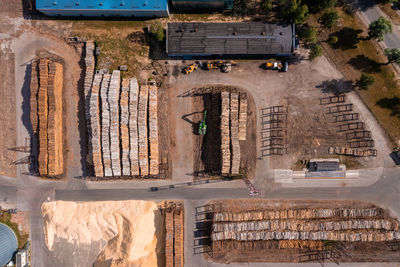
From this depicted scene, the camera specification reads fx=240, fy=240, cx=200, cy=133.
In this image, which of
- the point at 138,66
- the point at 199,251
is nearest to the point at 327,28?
the point at 138,66

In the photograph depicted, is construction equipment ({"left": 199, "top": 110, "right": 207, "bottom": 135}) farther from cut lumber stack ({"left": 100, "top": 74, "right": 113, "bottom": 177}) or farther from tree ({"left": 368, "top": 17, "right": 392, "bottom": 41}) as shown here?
tree ({"left": 368, "top": 17, "right": 392, "bottom": 41})

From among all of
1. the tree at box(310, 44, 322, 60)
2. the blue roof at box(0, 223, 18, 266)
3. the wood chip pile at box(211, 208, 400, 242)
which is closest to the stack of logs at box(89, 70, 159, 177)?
the wood chip pile at box(211, 208, 400, 242)

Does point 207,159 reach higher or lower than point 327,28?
lower

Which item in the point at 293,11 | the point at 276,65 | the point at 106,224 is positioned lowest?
the point at 106,224

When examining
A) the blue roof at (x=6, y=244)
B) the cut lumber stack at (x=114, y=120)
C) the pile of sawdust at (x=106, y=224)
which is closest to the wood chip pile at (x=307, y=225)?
the pile of sawdust at (x=106, y=224)

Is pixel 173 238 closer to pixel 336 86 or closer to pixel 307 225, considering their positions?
pixel 307 225

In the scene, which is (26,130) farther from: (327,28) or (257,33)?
(327,28)

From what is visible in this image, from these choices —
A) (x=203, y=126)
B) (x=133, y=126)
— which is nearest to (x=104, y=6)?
(x=133, y=126)

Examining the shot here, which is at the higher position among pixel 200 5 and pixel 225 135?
pixel 200 5
